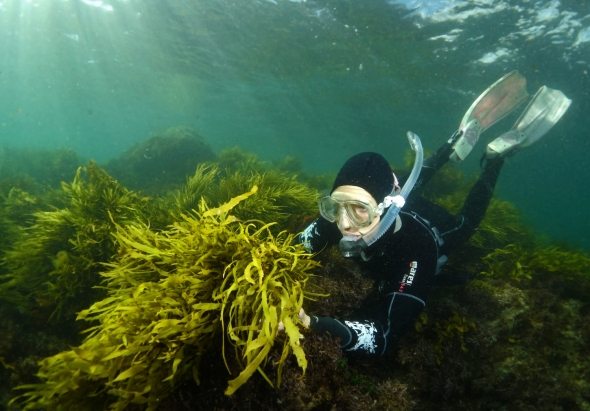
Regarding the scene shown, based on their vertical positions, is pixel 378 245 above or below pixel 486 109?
below

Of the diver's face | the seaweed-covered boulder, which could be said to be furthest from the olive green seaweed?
the seaweed-covered boulder

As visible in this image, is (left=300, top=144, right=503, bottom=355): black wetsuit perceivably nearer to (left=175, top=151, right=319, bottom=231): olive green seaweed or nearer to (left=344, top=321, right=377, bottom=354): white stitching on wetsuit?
(left=344, top=321, right=377, bottom=354): white stitching on wetsuit

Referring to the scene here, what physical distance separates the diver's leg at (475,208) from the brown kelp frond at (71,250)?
558cm

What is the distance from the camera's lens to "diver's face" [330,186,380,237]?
3572 mm

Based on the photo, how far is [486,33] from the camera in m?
16.5

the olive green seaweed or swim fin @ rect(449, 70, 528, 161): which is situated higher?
swim fin @ rect(449, 70, 528, 161)

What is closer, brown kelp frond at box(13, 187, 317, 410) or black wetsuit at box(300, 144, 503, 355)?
brown kelp frond at box(13, 187, 317, 410)

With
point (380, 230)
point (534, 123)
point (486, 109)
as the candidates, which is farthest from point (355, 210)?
point (534, 123)

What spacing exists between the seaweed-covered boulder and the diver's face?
493 inches

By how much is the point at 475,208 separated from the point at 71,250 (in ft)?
24.0

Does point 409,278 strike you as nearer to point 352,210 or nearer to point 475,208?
point 352,210

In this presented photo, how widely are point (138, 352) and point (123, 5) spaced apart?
81.8 feet

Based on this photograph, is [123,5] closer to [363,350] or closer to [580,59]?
[363,350]

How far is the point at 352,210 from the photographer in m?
3.76
